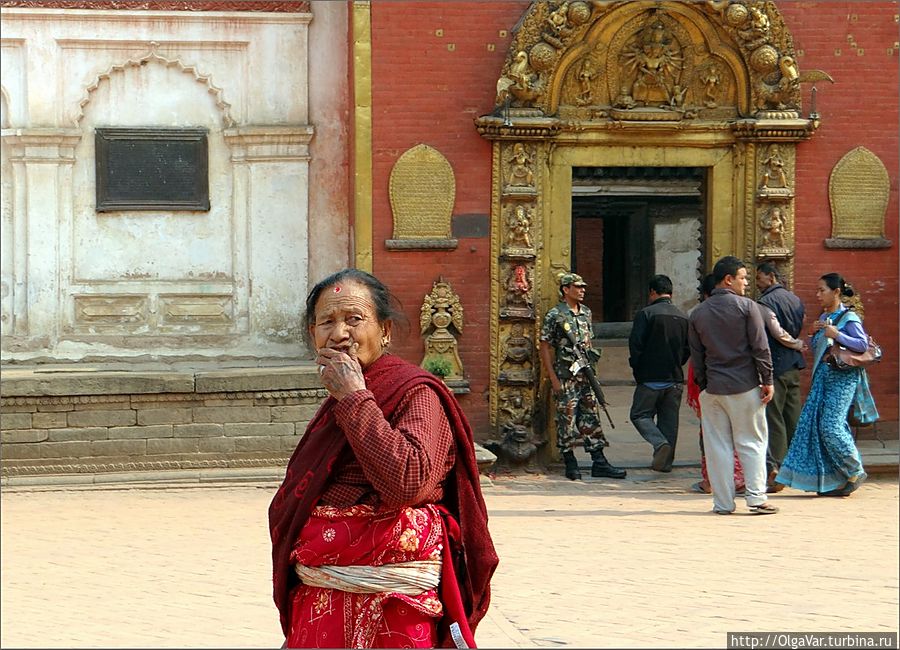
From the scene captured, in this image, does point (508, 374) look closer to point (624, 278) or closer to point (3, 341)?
point (3, 341)

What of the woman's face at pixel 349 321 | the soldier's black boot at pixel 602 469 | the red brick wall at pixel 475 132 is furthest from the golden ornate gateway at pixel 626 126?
the woman's face at pixel 349 321

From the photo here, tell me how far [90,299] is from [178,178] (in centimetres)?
144

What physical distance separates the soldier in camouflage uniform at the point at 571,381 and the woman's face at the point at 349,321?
7743 mm

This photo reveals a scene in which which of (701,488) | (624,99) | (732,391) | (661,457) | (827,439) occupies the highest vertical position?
(624,99)

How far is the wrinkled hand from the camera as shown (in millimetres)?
3955

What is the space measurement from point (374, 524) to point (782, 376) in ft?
26.1

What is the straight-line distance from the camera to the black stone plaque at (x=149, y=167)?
1335 cm

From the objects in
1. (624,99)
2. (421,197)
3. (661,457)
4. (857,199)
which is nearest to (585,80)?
(624,99)

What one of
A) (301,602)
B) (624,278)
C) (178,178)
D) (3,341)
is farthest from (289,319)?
(624,278)

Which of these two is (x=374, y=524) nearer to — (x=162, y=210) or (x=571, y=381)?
(x=571, y=381)

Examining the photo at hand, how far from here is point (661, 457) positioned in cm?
1195

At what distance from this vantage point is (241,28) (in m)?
13.4

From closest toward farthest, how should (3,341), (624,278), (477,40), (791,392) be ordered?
(791,392) → (477,40) → (3,341) → (624,278)

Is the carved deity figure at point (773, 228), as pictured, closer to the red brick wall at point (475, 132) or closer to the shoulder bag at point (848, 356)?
the red brick wall at point (475, 132)
